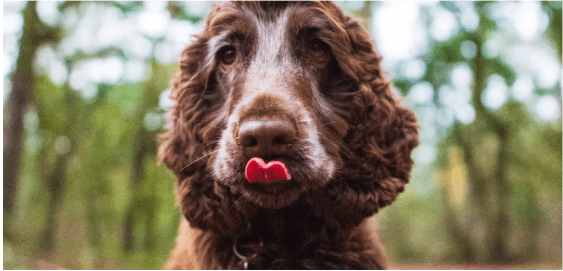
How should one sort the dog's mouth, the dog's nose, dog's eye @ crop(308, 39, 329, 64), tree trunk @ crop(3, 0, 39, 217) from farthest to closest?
tree trunk @ crop(3, 0, 39, 217) → dog's eye @ crop(308, 39, 329, 64) → the dog's mouth → the dog's nose

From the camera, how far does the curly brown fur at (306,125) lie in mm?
2010

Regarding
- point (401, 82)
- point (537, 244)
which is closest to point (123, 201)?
point (401, 82)

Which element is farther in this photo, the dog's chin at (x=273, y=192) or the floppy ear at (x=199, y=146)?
the floppy ear at (x=199, y=146)

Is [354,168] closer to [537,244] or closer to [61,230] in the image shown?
[537,244]

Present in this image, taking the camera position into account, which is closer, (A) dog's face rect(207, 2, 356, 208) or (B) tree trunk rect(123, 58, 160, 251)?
(A) dog's face rect(207, 2, 356, 208)

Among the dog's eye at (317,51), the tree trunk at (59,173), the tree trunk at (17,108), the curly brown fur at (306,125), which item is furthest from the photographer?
the tree trunk at (59,173)

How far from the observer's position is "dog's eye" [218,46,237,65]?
2203 mm

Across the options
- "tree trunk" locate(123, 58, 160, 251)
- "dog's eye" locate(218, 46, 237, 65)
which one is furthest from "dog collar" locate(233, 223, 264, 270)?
"tree trunk" locate(123, 58, 160, 251)

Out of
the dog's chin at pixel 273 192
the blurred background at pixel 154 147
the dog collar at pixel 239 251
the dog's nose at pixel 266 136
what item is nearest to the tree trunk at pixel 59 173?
the blurred background at pixel 154 147

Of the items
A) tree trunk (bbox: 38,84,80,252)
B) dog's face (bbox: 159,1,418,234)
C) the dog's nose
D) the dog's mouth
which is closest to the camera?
the dog's nose

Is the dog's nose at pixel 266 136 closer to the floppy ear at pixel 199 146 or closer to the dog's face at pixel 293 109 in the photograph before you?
the dog's face at pixel 293 109

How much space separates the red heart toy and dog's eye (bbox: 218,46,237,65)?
0.81 metres

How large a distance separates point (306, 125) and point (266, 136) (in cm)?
31

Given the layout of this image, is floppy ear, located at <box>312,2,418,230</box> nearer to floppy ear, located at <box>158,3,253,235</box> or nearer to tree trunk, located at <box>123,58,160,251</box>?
floppy ear, located at <box>158,3,253,235</box>
